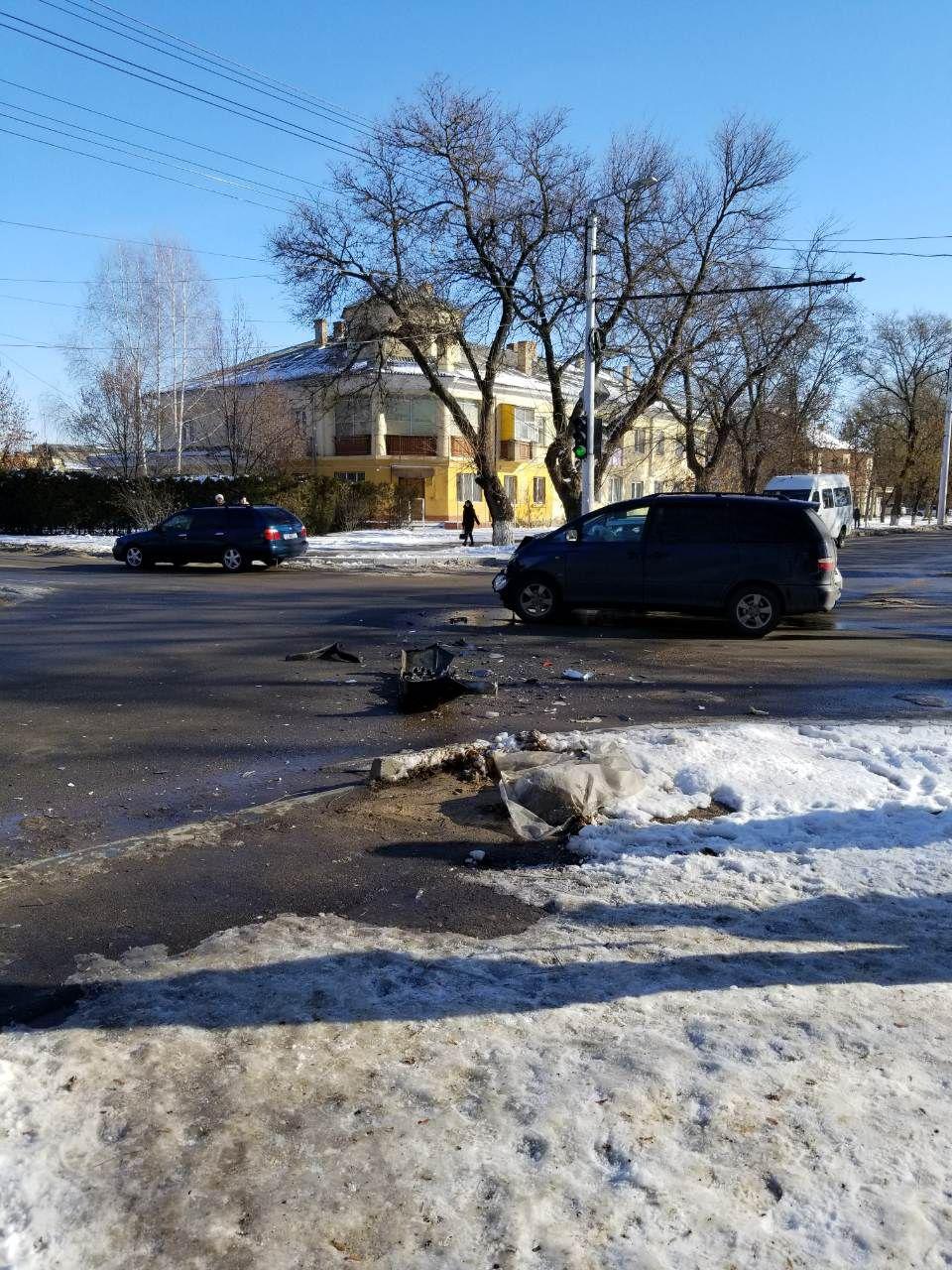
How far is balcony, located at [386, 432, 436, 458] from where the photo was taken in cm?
4991

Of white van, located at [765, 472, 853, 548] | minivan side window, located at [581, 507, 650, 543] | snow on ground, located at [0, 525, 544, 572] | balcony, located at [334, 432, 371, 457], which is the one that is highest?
balcony, located at [334, 432, 371, 457]

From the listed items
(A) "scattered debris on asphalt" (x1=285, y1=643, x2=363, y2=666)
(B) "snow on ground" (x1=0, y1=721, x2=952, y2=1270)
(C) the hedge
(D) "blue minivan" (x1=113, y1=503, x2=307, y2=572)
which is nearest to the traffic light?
(D) "blue minivan" (x1=113, y1=503, x2=307, y2=572)

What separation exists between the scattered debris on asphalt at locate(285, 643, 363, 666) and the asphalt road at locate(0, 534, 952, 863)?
0.18 metres

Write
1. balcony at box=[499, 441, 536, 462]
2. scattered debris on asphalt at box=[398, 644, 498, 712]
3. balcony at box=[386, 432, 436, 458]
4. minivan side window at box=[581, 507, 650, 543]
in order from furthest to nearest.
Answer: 1. balcony at box=[499, 441, 536, 462]
2. balcony at box=[386, 432, 436, 458]
3. minivan side window at box=[581, 507, 650, 543]
4. scattered debris on asphalt at box=[398, 644, 498, 712]

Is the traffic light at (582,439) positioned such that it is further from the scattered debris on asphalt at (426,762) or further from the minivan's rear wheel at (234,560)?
the scattered debris on asphalt at (426,762)

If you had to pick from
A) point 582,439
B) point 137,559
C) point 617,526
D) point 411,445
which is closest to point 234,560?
point 137,559

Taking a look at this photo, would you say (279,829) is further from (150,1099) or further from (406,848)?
(150,1099)

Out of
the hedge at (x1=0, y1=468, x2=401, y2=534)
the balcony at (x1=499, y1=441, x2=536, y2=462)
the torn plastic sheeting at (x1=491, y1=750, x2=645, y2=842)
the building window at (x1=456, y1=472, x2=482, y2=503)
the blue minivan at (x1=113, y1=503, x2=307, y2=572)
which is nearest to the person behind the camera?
the torn plastic sheeting at (x1=491, y1=750, x2=645, y2=842)

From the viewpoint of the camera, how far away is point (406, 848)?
16.6 ft

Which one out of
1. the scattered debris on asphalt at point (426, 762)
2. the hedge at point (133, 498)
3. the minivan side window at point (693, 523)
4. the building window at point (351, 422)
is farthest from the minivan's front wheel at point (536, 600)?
the building window at point (351, 422)

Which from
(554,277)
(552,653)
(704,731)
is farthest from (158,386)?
(704,731)

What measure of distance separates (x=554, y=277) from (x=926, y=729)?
2660 centimetres

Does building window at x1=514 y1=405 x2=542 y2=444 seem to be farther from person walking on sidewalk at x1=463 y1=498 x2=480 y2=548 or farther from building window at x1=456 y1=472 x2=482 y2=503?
person walking on sidewalk at x1=463 y1=498 x2=480 y2=548

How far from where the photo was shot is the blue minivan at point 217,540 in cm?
2453
